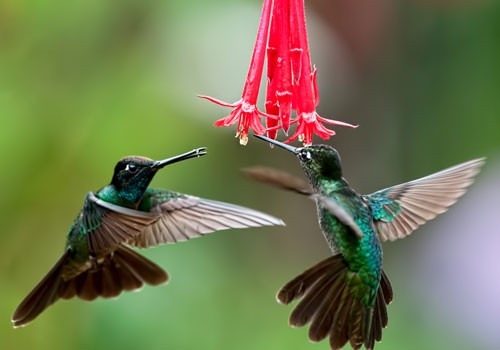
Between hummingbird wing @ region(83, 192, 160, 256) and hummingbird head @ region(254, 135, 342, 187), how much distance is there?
0.36 metres

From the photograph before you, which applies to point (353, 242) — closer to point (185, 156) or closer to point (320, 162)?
point (320, 162)

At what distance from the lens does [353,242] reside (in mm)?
1944

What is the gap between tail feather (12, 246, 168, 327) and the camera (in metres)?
2.01

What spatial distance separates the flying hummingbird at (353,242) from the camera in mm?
1854

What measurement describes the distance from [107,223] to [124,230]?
5 cm

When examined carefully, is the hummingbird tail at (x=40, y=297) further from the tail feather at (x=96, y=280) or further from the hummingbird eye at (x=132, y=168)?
the hummingbird eye at (x=132, y=168)

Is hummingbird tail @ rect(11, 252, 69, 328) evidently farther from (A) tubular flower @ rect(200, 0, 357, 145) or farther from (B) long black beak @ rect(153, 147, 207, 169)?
(A) tubular flower @ rect(200, 0, 357, 145)

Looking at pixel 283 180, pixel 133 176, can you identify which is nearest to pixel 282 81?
pixel 283 180

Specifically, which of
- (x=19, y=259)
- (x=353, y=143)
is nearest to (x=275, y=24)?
(x=19, y=259)

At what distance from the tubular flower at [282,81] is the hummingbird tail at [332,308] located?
0.31 m

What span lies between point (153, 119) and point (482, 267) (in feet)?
6.98

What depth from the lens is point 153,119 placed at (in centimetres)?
308

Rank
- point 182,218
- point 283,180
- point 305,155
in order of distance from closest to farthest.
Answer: point 283,180, point 305,155, point 182,218

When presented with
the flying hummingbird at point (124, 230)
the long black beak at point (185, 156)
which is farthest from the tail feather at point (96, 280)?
the long black beak at point (185, 156)
